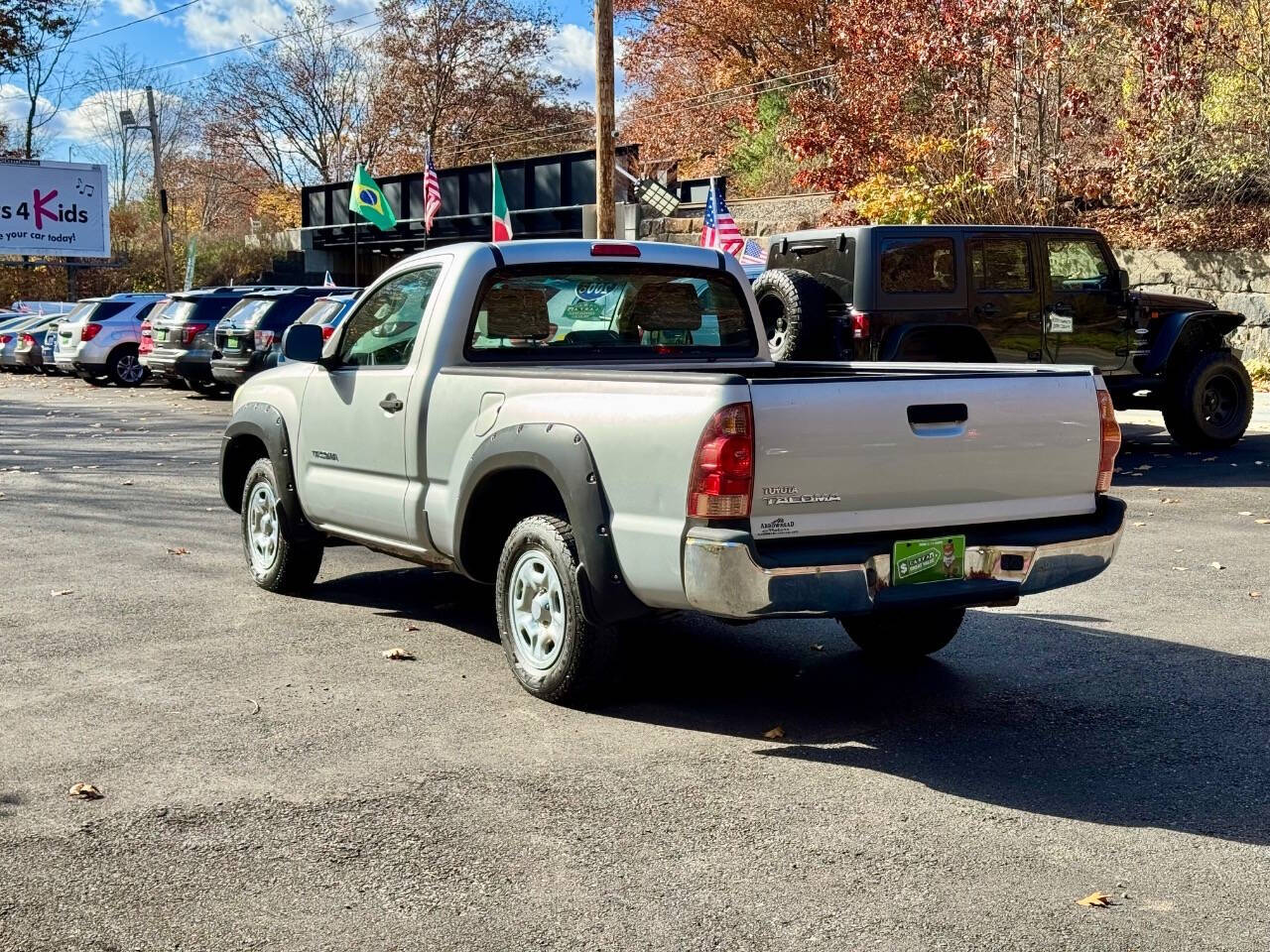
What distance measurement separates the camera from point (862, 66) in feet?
88.6

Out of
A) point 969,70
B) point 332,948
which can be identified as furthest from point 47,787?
point 969,70

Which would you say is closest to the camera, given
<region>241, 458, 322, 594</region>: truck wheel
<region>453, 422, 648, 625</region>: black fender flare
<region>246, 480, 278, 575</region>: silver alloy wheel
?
<region>453, 422, 648, 625</region>: black fender flare

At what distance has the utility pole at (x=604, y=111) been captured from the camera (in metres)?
20.2

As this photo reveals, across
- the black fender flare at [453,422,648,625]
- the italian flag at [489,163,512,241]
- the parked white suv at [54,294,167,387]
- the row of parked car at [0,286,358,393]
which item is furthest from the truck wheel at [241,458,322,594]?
the parked white suv at [54,294,167,387]

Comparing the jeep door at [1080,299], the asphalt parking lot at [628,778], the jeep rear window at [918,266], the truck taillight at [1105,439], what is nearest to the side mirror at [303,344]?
the asphalt parking lot at [628,778]

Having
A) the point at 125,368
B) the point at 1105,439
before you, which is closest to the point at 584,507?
the point at 1105,439

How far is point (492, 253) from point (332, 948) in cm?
390

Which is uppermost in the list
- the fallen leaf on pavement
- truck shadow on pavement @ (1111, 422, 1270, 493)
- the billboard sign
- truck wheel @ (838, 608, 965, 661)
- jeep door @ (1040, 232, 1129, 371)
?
the billboard sign

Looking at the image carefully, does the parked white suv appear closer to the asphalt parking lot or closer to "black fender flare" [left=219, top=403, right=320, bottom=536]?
the asphalt parking lot

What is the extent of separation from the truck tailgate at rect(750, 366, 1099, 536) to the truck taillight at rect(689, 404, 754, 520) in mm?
36

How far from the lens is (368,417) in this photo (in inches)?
287

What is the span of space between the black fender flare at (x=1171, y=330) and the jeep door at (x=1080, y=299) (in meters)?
0.80

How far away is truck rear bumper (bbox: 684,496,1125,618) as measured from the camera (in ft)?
17.1

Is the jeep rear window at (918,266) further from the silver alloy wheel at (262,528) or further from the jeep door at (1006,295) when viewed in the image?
the silver alloy wheel at (262,528)
